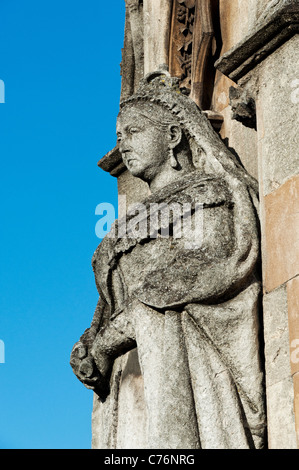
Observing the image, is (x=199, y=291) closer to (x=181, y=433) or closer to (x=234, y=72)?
(x=181, y=433)

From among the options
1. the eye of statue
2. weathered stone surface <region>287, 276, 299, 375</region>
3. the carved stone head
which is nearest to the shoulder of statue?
the carved stone head

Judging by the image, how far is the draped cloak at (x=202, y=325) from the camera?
8.50 m

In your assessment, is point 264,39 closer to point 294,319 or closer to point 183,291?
point 183,291

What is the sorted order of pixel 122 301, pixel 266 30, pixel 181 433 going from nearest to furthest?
pixel 181 433
pixel 266 30
pixel 122 301

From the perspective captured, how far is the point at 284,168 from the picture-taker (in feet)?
29.0

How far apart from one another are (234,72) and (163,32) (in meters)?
2.28

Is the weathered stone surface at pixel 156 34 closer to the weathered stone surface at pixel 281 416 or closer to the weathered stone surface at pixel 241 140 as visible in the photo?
the weathered stone surface at pixel 241 140

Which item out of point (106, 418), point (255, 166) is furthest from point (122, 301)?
point (255, 166)

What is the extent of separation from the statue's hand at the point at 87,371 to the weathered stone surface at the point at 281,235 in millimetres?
1842

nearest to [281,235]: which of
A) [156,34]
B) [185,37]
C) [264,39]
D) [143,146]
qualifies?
[264,39]

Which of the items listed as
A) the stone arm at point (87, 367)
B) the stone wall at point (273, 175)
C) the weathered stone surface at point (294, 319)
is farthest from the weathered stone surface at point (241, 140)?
the stone arm at point (87, 367)

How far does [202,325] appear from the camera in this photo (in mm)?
8781

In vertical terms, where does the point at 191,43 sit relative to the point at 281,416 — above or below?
above

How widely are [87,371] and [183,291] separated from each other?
4.61 ft
